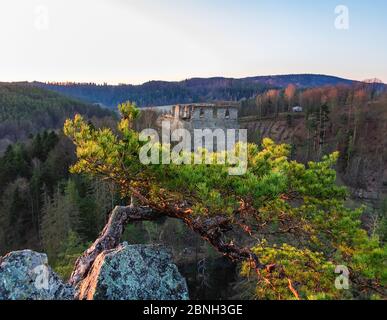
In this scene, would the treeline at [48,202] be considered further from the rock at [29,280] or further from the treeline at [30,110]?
the treeline at [30,110]

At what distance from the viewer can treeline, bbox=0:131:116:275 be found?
28781mm

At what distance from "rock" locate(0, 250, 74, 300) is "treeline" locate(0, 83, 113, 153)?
270 ft

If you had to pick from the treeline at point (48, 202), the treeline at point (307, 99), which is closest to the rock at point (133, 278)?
the treeline at point (48, 202)

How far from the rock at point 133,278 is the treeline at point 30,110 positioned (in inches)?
3249

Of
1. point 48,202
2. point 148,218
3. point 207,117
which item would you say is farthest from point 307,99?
point 148,218

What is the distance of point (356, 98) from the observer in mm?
78500

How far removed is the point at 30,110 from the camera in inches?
4500

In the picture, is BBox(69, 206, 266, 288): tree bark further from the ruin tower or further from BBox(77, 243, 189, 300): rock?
the ruin tower

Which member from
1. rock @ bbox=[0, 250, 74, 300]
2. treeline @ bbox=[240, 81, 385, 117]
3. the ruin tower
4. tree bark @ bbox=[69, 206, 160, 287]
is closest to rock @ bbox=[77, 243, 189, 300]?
rock @ bbox=[0, 250, 74, 300]

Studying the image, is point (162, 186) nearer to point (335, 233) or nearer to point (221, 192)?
point (221, 192)

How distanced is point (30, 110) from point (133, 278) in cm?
11819

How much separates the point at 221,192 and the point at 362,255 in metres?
2.46

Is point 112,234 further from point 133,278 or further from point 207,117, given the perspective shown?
point 207,117
